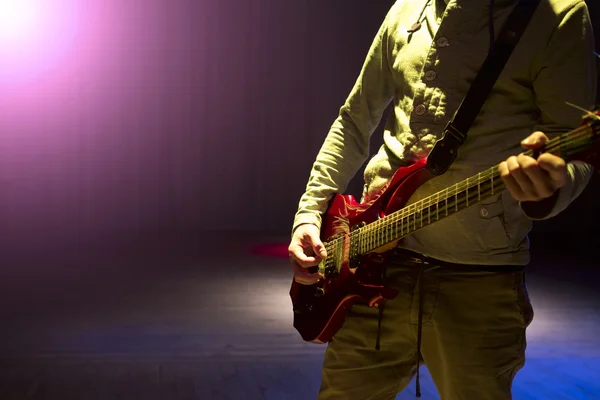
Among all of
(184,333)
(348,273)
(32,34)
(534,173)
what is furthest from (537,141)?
(32,34)

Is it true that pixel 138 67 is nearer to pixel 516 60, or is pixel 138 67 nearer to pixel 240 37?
pixel 240 37

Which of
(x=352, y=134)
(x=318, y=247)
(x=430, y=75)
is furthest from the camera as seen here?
(x=352, y=134)

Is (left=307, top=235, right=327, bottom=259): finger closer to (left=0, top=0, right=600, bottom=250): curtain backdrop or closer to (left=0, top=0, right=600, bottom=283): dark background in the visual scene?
(left=0, top=0, right=600, bottom=283): dark background

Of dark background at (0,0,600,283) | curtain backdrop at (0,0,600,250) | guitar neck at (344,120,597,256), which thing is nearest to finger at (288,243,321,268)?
guitar neck at (344,120,597,256)

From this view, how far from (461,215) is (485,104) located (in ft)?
0.76

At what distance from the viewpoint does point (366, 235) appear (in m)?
1.61

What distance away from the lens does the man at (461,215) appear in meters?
1.40

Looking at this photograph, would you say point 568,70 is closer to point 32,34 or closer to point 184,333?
point 184,333

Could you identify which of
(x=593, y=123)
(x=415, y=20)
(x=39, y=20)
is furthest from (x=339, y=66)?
(x=593, y=123)

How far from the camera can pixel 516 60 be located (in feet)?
4.70

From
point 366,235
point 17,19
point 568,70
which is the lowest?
point 17,19

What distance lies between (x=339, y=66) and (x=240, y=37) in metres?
1.12

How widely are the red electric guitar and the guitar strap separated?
5 cm

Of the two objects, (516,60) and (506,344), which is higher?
(516,60)
